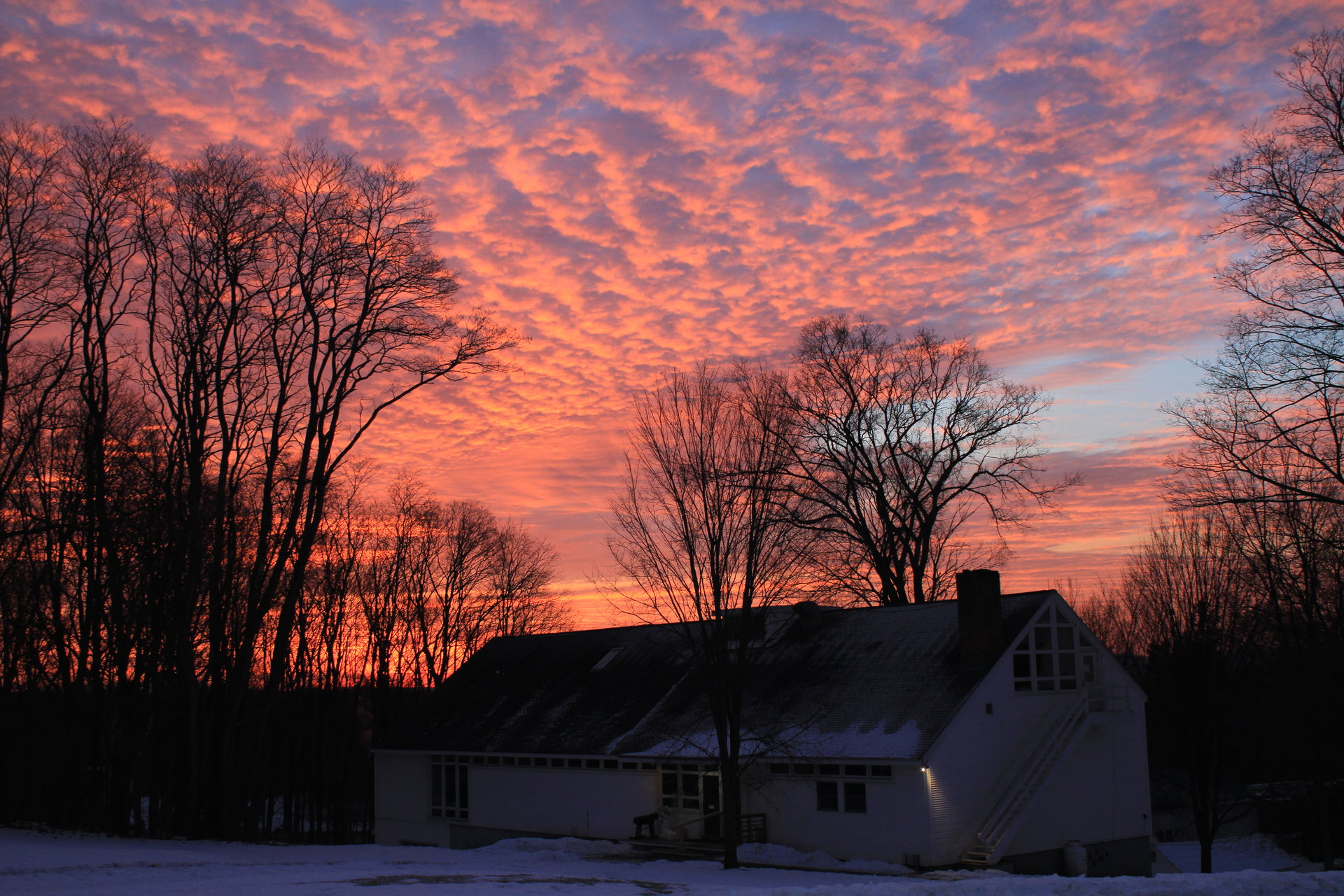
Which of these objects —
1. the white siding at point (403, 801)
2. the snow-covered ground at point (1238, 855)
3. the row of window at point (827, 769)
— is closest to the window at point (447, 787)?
the white siding at point (403, 801)

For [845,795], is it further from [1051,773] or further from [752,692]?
[752,692]

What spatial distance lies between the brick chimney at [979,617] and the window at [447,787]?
55.0ft

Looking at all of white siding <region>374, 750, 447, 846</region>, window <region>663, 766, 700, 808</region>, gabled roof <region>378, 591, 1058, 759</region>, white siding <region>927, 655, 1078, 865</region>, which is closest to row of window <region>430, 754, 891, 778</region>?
window <region>663, 766, 700, 808</region>

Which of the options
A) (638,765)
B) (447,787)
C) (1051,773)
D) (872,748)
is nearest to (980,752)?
(1051,773)

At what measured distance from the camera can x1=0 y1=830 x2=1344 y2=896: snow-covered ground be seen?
13.8 meters

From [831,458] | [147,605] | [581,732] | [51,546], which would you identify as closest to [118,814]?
[147,605]

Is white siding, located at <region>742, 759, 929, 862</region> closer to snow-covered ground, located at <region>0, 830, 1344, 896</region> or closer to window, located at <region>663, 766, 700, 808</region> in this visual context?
snow-covered ground, located at <region>0, 830, 1344, 896</region>

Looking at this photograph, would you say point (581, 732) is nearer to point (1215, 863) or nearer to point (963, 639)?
point (963, 639)

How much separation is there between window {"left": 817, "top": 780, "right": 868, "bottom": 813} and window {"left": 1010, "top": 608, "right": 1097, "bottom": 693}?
4.99 metres

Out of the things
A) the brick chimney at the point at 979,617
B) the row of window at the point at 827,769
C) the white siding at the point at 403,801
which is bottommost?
the white siding at the point at 403,801

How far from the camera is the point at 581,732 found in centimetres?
3109

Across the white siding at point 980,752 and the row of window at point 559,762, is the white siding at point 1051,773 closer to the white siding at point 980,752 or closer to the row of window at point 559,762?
the white siding at point 980,752

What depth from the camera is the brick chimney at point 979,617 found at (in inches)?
1014

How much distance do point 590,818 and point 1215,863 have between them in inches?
993
